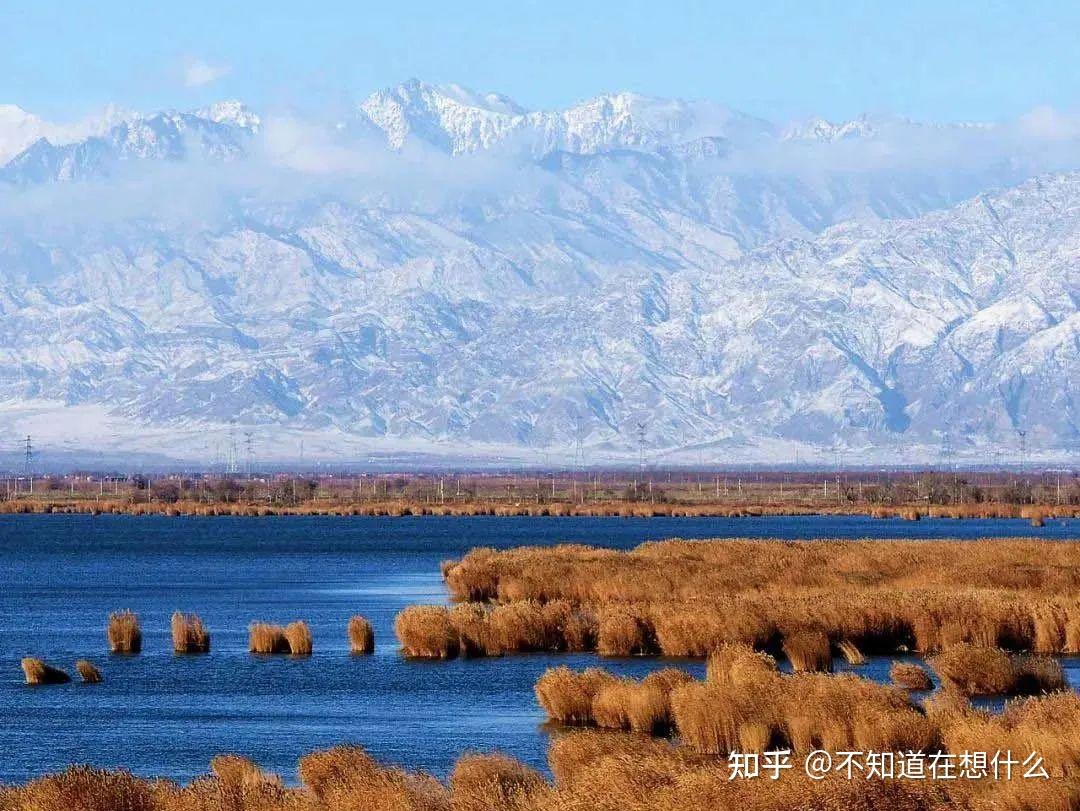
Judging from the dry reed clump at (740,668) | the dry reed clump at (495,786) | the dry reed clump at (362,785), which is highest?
the dry reed clump at (740,668)

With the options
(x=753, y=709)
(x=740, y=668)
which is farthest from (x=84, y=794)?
(x=740, y=668)

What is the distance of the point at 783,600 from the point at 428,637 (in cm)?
820

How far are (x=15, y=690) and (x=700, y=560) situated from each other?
28.5 m

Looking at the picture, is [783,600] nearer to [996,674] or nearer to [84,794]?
[996,674]

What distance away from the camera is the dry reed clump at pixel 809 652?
39969 mm

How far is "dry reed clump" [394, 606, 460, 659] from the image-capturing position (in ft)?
151

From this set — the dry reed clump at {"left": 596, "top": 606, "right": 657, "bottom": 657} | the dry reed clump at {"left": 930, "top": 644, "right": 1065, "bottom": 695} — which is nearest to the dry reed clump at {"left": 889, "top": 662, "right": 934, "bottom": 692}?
the dry reed clump at {"left": 930, "top": 644, "right": 1065, "bottom": 695}

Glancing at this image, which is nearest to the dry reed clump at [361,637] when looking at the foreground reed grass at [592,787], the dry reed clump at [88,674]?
the dry reed clump at [88,674]

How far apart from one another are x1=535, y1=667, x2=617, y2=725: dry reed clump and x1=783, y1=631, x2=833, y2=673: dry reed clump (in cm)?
693

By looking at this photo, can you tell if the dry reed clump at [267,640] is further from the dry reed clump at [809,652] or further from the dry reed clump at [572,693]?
the dry reed clump at [572,693]

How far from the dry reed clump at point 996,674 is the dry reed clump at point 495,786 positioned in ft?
41.6

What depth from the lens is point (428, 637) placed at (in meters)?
46.0

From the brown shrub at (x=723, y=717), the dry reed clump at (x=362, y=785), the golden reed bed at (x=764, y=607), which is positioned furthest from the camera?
the golden reed bed at (x=764, y=607)

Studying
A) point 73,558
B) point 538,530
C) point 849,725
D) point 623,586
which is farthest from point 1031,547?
point 538,530
